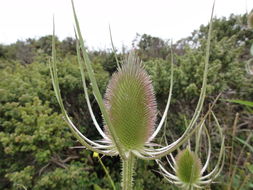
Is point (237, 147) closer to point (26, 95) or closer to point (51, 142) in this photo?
point (51, 142)

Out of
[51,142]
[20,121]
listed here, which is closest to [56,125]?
[51,142]

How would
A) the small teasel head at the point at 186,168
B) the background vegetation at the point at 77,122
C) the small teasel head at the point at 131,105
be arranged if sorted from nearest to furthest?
the small teasel head at the point at 131,105, the small teasel head at the point at 186,168, the background vegetation at the point at 77,122

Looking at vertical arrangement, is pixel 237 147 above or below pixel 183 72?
below

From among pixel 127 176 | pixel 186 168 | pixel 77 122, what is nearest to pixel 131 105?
pixel 127 176

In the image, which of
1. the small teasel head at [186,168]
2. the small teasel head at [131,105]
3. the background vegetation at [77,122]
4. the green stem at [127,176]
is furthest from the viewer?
the background vegetation at [77,122]

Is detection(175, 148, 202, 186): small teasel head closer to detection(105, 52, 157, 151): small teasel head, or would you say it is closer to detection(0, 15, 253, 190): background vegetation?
detection(105, 52, 157, 151): small teasel head

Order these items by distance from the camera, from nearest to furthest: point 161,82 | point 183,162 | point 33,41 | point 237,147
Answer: point 183,162
point 237,147
point 161,82
point 33,41

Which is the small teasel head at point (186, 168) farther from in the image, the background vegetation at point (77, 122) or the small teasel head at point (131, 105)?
the background vegetation at point (77, 122)

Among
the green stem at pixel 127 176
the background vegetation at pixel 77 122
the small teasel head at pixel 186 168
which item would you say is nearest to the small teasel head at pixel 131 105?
the green stem at pixel 127 176
